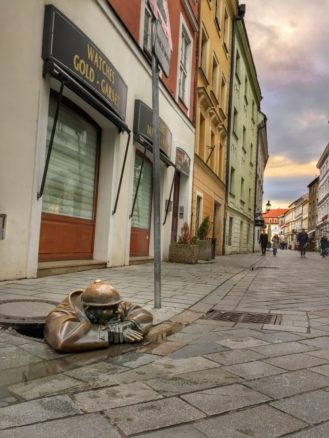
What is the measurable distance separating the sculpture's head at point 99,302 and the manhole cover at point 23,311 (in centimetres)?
59

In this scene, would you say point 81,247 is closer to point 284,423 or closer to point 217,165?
point 284,423

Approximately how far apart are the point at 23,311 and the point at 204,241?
10950mm

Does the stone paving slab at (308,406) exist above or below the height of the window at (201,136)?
below

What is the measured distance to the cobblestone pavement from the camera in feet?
7.18

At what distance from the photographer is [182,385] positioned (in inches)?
110

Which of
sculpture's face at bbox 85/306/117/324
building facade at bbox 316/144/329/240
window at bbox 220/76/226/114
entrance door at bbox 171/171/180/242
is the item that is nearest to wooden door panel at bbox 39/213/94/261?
sculpture's face at bbox 85/306/117/324

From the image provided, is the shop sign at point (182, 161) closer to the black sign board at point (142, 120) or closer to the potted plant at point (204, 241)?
the potted plant at point (204, 241)

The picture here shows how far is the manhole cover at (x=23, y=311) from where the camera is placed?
12.9ft

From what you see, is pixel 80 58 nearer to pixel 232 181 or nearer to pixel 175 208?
pixel 175 208

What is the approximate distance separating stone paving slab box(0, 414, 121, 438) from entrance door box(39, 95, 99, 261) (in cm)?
553

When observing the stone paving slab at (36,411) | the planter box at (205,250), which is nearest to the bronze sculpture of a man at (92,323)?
the stone paving slab at (36,411)

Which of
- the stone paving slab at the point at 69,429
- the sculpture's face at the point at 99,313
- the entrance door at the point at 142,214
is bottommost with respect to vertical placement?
the stone paving slab at the point at 69,429

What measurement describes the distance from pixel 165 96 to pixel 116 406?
1149 cm

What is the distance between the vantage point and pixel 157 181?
17.4ft
